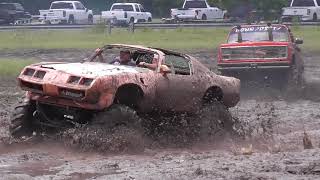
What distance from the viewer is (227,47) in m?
19.4

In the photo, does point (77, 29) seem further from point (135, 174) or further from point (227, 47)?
point (135, 174)

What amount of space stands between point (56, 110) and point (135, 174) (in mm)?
2973

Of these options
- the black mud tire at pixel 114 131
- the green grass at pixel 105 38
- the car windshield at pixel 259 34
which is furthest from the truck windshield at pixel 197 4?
the black mud tire at pixel 114 131

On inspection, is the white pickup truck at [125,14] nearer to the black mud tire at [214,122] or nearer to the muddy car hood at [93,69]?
the black mud tire at [214,122]

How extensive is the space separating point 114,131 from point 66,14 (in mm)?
39122

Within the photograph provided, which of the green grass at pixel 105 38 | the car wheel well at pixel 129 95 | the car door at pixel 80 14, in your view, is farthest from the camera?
the car door at pixel 80 14

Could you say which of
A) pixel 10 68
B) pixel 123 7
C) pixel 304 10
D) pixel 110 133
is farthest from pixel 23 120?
pixel 123 7

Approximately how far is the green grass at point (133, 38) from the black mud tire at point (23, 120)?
1754cm

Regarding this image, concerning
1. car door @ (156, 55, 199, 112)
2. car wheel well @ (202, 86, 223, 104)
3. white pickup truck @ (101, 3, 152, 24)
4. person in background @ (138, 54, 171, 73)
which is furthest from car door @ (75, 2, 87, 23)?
person in background @ (138, 54, 171, 73)

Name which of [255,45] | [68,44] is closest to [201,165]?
[255,45]

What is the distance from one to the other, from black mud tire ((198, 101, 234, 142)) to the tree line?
86.9 ft

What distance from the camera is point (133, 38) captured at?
32.2 meters

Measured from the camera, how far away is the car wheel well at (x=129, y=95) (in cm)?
1065

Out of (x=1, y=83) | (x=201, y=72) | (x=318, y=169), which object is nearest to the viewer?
(x=318, y=169)
